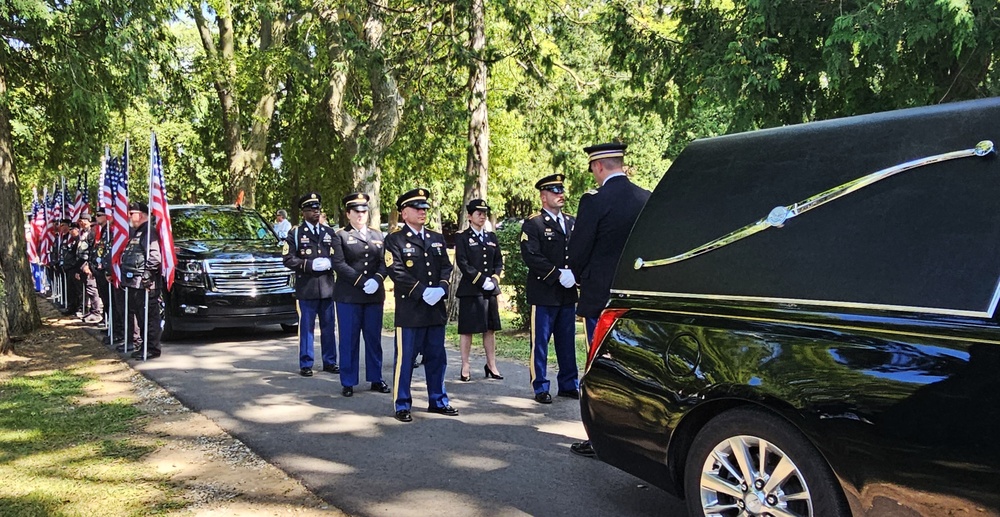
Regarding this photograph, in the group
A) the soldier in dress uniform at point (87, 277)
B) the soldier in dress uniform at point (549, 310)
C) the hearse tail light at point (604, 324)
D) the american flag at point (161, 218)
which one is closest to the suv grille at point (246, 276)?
the american flag at point (161, 218)

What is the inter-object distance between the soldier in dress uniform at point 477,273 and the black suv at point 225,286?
15.4 ft

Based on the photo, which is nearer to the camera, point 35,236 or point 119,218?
point 119,218

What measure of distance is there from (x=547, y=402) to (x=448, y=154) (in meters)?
9.07

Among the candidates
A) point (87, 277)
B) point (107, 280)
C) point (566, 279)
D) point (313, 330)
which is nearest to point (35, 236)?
point (87, 277)

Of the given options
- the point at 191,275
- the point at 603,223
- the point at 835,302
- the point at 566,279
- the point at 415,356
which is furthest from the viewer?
the point at 191,275

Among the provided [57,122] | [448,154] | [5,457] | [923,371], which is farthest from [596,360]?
[57,122]

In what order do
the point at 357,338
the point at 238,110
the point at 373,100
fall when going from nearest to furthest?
the point at 357,338, the point at 373,100, the point at 238,110

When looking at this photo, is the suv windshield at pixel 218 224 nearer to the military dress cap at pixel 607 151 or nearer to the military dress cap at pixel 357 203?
the military dress cap at pixel 357 203

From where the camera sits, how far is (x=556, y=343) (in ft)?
24.3

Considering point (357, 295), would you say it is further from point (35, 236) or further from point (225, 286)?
point (35, 236)

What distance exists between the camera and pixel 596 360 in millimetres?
4262

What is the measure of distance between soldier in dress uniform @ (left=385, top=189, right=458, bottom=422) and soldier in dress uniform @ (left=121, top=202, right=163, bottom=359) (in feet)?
16.3

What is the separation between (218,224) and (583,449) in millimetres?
9616

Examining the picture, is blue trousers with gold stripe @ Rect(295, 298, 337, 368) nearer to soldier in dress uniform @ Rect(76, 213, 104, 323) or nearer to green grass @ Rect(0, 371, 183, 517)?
green grass @ Rect(0, 371, 183, 517)
